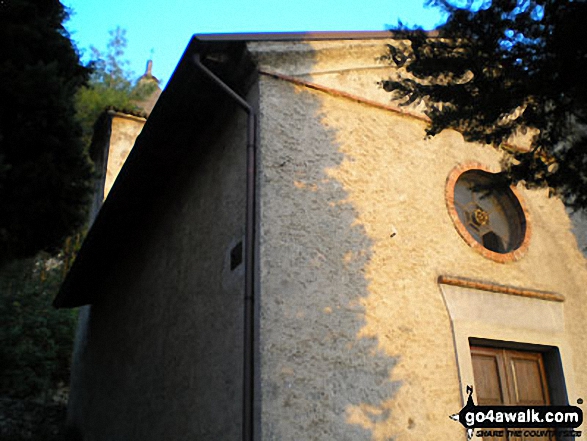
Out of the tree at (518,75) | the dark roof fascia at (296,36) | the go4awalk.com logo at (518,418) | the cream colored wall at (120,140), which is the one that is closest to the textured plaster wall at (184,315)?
the dark roof fascia at (296,36)

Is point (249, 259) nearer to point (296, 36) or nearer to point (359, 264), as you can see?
point (359, 264)

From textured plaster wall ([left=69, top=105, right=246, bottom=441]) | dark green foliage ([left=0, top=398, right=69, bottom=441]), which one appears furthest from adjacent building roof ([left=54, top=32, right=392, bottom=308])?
dark green foliage ([left=0, top=398, right=69, bottom=441])

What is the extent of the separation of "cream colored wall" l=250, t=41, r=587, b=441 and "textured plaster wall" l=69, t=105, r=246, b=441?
429mm

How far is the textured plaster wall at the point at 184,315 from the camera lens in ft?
15.7

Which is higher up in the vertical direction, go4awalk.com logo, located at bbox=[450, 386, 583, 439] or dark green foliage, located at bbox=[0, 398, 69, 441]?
dark green foliage, located at bbox=[0, 398, 69, 441]

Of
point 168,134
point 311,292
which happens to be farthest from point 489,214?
point 168,134

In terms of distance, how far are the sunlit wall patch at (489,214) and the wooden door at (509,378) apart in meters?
0.98

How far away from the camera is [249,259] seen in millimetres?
4516

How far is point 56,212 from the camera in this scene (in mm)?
6262

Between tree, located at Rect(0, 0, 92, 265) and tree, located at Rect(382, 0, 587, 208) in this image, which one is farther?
tree, located at Rect(0, 0, 92, 265)

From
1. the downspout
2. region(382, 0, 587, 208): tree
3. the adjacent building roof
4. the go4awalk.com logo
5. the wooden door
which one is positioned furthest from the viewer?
the adjacent building roof

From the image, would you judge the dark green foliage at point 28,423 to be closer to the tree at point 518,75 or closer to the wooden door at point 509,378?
the wooden door at point 509,378

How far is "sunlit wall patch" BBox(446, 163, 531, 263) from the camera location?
5.92 metres

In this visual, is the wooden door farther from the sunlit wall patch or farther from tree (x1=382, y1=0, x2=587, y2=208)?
tree (x1=382, y1=0, x2=587, y2=208)
